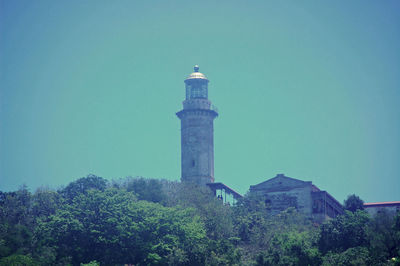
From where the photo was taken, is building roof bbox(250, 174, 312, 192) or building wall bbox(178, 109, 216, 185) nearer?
building roof bbox(250, 174, 312, 192)

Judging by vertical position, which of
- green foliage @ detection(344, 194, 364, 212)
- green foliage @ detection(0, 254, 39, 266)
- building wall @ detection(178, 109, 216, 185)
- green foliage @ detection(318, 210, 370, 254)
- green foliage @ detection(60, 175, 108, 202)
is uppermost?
building wall @ detection(178, 109, 216, 185)

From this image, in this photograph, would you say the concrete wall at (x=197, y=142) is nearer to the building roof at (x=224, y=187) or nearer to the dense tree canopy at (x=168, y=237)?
the building roof at (x=224, y=187)

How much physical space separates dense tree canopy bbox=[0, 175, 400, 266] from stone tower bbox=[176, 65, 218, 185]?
44.6ft

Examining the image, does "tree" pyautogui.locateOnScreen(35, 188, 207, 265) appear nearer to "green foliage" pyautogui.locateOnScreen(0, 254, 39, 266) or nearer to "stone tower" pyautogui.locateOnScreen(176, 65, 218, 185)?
"green foliage" pyautogui.locateOnScreen(0, 254, 39, 266)

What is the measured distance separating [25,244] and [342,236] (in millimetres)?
23809

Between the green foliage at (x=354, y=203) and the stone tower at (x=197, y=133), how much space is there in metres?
15.5

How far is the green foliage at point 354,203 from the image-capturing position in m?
63.6

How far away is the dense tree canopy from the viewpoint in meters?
45.9

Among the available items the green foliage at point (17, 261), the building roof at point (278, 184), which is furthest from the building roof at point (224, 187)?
the green foliage at point (17, 261)

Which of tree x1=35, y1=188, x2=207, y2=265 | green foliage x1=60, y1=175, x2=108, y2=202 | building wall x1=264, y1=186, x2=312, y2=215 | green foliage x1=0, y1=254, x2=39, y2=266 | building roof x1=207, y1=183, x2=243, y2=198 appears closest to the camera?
green foliage x1=0, y1=254, x2=39, y2=266

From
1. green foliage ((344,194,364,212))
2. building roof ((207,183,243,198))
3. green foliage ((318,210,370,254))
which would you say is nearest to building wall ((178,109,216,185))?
building roof ((207,183,243,198))

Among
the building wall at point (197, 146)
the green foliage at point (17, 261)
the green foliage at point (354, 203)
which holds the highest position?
the building wall at point (197, 146)

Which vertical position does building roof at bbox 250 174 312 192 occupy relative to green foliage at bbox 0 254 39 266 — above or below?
above

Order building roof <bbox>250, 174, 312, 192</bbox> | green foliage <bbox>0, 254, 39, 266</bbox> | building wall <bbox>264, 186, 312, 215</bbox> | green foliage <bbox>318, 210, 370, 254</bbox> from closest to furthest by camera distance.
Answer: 1. green foliage <bbox>0, 254, 39, 266</bbox>
2. green foliage <bbox>318, 210, 370, 254</bbox>
3. building wall <bbox>264, 186, 312, 215</bbox>
4. building roof <bbox>250, 174, 312, 192</bbox>
